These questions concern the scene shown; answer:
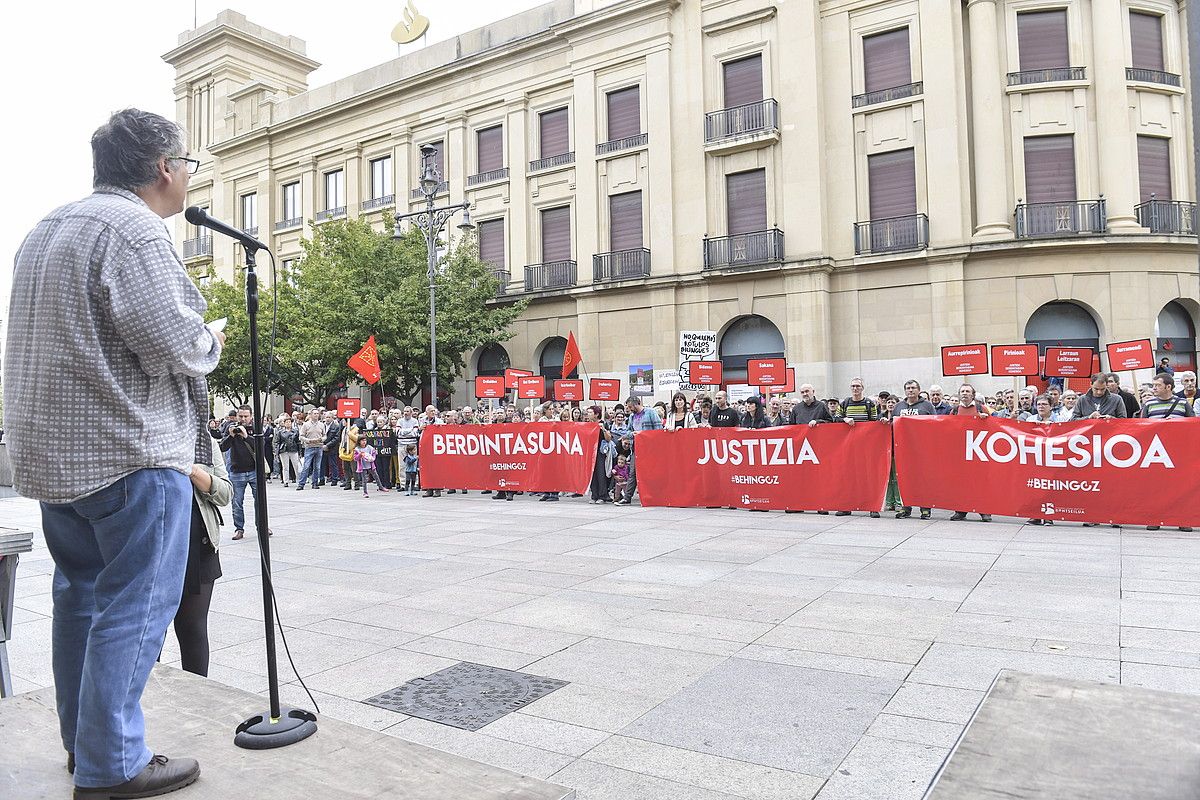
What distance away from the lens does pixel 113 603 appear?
7.58 feet

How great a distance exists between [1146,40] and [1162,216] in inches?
209

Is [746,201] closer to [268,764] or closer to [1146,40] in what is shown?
[1146,40]

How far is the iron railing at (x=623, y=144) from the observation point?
27.1 m

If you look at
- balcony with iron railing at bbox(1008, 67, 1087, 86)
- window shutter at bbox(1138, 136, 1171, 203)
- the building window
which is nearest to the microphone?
balcony with iron railing at bbox(1008, 67, 1087, 86)

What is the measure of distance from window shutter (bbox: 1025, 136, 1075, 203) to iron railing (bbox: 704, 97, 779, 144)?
7251mm

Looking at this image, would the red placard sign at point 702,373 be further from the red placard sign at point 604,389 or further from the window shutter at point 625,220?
the window shutter at point 625,220

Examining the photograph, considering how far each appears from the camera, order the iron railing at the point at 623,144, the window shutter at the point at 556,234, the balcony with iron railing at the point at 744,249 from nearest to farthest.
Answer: the balcony with iron railing at the point at 744,249, the iron railing at the point at 623,144, the window shutter at the point at 556,234

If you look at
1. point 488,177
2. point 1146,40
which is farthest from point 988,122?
point 488,177

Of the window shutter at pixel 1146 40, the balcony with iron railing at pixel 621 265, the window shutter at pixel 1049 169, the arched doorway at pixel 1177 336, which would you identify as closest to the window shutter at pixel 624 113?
the balcony with iron railing at pixel 621 265

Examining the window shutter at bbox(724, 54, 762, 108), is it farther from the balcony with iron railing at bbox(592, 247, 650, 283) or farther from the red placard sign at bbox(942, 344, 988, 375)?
the red placard sign at bbox(942, 344, 988, 375)

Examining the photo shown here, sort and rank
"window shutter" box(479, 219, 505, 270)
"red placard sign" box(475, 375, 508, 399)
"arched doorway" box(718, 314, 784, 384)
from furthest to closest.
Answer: "window shutter" box(479, 219, 505, 270) < "arched doorway" box(718, 314, 784, 384) < "red placard sign" box(475, 375, 508, 399)

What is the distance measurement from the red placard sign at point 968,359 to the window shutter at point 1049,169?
380 inches

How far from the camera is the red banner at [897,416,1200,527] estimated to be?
959 cm

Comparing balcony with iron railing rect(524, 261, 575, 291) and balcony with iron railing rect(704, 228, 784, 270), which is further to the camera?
balcony with iron railing rect(524, 261, 575, 291)
